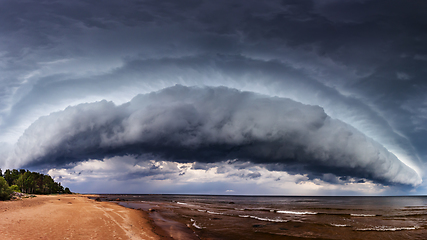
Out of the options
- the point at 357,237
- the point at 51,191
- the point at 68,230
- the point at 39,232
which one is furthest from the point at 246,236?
the point at 51,191

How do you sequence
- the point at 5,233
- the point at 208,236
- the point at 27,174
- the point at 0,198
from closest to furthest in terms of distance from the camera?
1. the point at 5,233
2. the point at 208,236
3. the point at 0,198
4. the point at 27,174

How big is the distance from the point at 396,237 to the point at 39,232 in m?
39.6

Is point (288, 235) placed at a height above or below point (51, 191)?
above

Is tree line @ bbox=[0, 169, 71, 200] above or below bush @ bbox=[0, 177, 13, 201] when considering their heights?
below

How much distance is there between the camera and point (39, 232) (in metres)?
16.8

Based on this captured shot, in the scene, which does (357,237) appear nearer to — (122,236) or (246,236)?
(246,236)

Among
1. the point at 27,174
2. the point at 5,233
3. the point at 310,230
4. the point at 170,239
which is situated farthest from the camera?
the point at 27,174

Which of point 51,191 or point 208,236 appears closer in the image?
point 208,236

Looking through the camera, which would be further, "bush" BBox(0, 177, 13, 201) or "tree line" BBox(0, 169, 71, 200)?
"tree line" BBox(0, 169, 71, 200)

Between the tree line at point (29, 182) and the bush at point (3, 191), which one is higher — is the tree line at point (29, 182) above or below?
below

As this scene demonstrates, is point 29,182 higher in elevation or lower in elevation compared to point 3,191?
lower

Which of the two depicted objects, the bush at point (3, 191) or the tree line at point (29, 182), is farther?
the tree line at point (29, 182)

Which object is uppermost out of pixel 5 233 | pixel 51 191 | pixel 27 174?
pixel 5 233

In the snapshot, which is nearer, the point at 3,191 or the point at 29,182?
the point at 3,191
